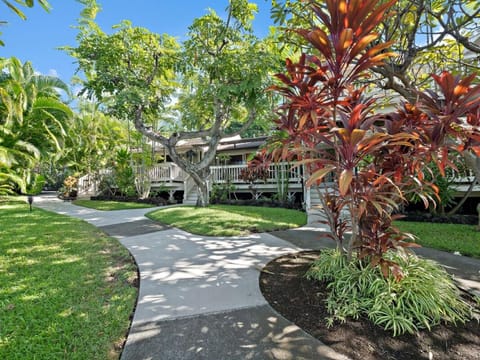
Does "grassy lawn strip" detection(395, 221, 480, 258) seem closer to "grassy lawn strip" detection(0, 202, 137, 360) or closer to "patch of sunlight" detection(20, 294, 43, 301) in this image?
"grassy lawn strip" detection(0, 202, 137, 360)

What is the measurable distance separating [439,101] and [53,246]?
6.39 metres

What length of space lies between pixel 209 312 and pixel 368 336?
1395mm

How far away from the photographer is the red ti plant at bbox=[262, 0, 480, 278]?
6.43 ft

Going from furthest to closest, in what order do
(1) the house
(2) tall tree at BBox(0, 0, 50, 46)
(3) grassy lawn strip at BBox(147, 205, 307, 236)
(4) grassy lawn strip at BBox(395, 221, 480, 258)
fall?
(1) the house, (3) grassy lawn strip at BBox(147, 205, 307, 236), (4) grassy lawn strip at BBox(395, 221, 480, 258), (2) tall tree at BBox(0, 0, 50, 46)

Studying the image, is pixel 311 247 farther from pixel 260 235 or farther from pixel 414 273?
pixel 414 273

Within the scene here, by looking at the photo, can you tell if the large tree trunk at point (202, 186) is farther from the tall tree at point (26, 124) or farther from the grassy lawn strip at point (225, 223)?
the tall tree at point (26, 124)

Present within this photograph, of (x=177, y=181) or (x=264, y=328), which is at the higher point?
(x=177, y=181)

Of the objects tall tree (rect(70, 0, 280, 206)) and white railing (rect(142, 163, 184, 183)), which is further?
white railing (rect(142, 163, 184, 183))

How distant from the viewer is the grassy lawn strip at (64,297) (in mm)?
1819

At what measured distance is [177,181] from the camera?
13438 millimetres

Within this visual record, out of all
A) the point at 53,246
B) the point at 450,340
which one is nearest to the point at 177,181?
the point at 53,246

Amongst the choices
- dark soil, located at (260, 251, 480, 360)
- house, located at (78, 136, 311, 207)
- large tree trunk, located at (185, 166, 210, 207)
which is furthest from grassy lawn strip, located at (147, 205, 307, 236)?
dark soil, located at (260, 251, 480, 360)

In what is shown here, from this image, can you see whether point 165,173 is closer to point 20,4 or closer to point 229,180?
point 229,180

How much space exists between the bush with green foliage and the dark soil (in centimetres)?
7
